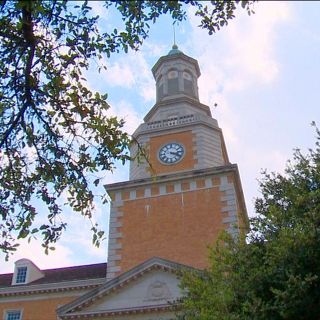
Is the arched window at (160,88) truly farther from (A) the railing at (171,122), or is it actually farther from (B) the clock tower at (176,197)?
(A) the railing at (171,122)

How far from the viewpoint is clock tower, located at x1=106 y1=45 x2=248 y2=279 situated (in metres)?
25.2

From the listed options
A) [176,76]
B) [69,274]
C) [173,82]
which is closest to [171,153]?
[173,82]

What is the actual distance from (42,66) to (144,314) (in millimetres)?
13908

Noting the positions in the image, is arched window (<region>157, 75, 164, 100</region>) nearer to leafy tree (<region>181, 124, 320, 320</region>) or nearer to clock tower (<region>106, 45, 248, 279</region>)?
clock tower (<region>106, 45, 248, 279</region>)

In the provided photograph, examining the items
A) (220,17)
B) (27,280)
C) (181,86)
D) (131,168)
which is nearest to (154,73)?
(181,86)

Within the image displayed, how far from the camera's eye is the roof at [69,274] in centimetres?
2806

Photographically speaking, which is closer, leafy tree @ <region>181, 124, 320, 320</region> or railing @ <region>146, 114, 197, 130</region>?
leafy tree @ <region>181, 124, 320, 320</region>

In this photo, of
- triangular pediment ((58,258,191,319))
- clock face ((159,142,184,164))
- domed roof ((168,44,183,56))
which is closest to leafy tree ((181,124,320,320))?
triangular pediment ((58,258,191,319))

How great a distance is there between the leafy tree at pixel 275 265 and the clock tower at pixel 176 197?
8.03 m

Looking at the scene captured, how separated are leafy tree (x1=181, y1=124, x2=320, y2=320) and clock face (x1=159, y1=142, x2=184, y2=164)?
11.9 m

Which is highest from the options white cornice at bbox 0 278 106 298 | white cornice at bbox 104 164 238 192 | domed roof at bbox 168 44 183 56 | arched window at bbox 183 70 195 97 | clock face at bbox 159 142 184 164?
domed roof at bbox 168 44 183 56

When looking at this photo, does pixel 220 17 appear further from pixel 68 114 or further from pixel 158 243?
pixel 158 243

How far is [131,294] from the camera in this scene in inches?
898

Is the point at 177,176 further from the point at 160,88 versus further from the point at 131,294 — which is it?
the point at 160,88
